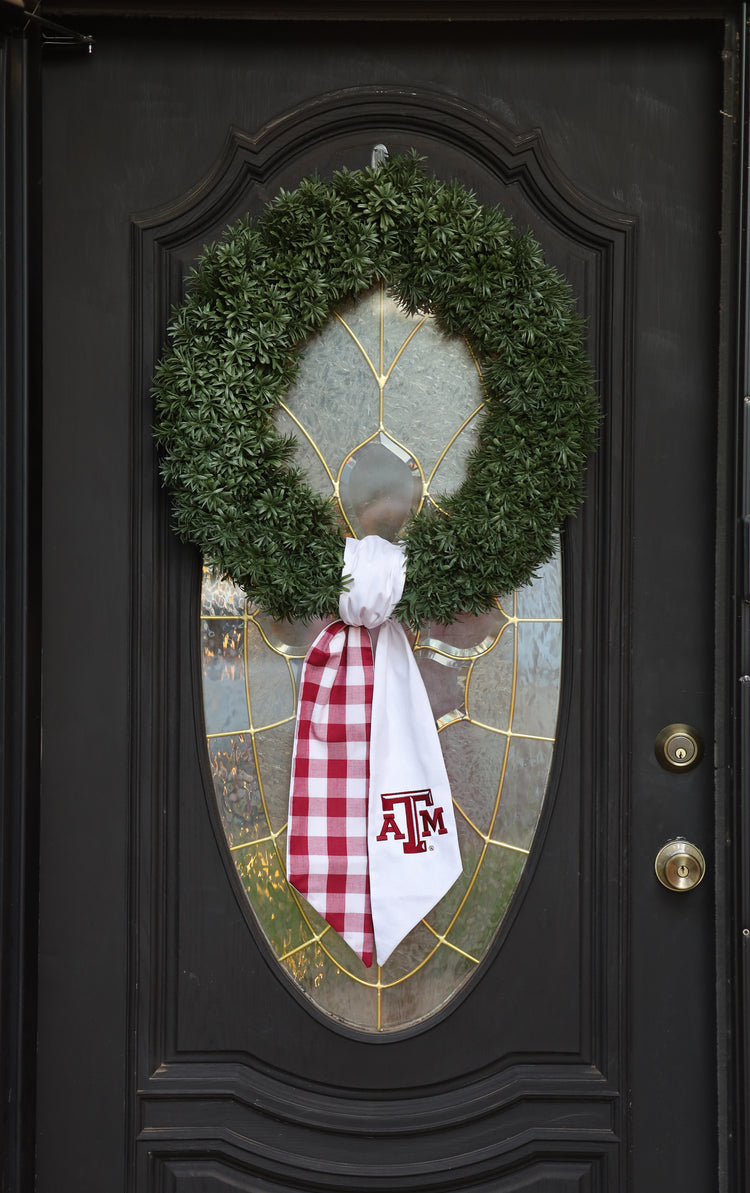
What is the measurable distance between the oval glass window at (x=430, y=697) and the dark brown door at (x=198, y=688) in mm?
35

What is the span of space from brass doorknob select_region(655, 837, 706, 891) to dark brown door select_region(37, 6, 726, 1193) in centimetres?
2

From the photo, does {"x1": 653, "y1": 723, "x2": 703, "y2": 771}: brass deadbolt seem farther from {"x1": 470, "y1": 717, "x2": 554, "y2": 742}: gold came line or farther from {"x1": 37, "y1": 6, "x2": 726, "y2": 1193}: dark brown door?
{"x1": 470, "y1": 717, "x2": 554, "y2": 742}: gold came line

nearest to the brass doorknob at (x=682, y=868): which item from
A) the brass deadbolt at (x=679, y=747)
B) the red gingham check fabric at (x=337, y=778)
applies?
the brass deadbolt at (x=679, y=747)

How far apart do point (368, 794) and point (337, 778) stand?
54 mm

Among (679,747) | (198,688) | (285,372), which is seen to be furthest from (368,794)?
(285,372)

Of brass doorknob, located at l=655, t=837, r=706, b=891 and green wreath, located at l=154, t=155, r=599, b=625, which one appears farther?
brass doorknob, located at l=655, t=837, r=706, b=891

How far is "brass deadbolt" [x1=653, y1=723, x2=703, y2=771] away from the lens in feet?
4.67

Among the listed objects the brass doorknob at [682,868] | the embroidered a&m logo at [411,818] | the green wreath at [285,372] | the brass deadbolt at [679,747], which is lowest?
the brass doorknob at [682,868]

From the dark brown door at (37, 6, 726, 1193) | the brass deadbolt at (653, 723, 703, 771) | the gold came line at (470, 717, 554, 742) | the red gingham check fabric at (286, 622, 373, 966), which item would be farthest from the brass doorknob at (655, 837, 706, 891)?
the red gingham check fabric at (286, 622, 373, 966)

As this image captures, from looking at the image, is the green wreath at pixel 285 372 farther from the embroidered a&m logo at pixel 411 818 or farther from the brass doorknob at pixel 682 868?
the brass doorknob at pixel 682 868

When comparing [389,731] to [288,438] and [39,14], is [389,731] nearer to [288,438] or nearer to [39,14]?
[288,438]

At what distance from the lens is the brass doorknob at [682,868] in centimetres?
141

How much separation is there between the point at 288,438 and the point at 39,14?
2.40 ft

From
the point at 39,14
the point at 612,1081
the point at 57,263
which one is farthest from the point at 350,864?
the point at 39,14
